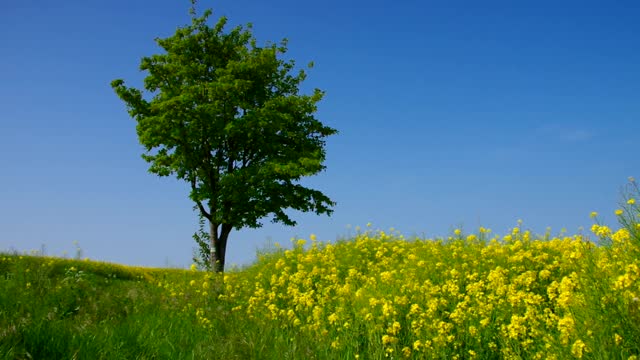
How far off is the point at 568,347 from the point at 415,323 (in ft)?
7.65

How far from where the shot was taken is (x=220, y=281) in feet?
44.3

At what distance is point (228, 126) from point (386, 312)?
58.5 ft

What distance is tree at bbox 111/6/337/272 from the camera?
25.5m

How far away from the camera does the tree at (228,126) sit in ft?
83.5

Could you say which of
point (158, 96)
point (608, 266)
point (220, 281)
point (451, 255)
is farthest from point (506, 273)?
point (158, 96)

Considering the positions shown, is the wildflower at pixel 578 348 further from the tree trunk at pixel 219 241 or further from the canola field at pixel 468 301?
the tree trunk at pixel 219 241

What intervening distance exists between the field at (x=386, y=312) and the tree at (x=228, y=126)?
11.3m

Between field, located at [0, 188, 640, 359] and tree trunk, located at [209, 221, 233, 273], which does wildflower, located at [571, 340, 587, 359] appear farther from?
tree trunk, located at [209, 221, 233, 273]

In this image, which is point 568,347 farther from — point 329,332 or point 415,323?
point 329,332

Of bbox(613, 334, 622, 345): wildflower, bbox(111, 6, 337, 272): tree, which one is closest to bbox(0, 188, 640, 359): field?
bbox(613, 334, 622, 345): wildflower

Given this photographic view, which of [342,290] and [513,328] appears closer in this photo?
[513,328]

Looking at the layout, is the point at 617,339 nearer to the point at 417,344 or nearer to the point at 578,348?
the point at 578,348

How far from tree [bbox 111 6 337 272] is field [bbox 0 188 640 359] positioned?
11261 mm

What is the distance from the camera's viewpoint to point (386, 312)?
26.3ft
